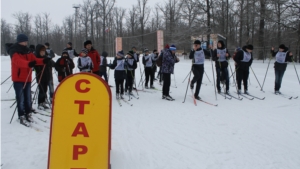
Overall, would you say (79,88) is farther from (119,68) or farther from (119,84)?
(119,84)

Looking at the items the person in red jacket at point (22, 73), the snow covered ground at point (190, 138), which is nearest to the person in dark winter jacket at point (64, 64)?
the snow covered ground at point (190, 138)

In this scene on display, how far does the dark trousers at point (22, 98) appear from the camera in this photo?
5.22m

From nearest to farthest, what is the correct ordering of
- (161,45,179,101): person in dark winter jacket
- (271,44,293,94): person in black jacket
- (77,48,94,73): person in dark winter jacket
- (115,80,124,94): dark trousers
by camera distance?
(77,48,94,73): person in dark winter jacket < (161,45,179,101): person in dark winter jacket < (115,80,124,94): dark trousers < (271,44,293,94): person in black jacket

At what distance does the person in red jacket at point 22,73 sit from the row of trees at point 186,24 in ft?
73.8

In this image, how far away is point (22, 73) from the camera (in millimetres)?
5188

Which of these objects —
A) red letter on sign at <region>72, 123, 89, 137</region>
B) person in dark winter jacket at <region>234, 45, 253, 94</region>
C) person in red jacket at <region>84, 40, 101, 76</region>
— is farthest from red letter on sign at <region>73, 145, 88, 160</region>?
person in dark winter jacket at <region>234, 45, 253, 94</region>

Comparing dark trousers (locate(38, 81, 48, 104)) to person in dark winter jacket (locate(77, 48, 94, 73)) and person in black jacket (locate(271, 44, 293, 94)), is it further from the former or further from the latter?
person in black jacket (locate(271, 44, 293, 94))

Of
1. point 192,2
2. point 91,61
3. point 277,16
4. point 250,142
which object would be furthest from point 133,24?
point 250,142

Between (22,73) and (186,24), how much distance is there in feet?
110

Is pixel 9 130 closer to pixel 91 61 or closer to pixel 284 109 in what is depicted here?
pixel 91 61

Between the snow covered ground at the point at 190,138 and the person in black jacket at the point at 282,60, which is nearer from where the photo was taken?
the snow covered ground at the point at 190,138

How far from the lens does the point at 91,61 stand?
23.9 feet

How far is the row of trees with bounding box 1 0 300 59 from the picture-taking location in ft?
74.3

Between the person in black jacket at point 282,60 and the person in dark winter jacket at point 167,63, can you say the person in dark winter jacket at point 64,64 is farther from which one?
the person in black jacket at point 282,60
